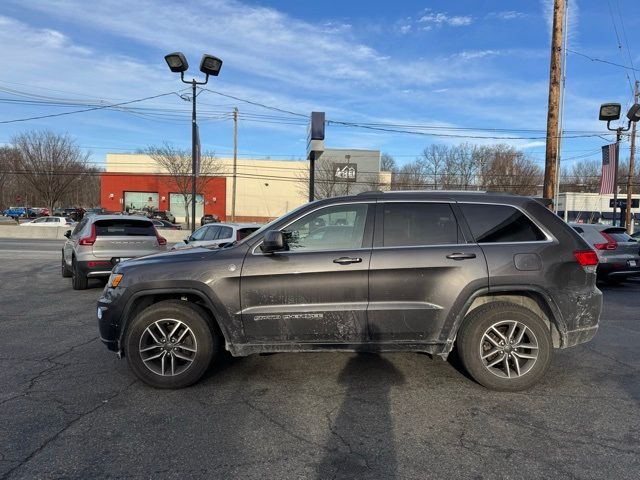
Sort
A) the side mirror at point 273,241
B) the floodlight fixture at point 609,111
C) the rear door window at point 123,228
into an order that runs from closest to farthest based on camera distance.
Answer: the side mirror at point 273,241, the rear door window at point 123,228, the floodlight fixture at point 609,111

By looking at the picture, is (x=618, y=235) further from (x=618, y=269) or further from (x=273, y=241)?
(x=273, y=241)

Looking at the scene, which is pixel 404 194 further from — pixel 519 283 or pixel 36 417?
pixel 36 417

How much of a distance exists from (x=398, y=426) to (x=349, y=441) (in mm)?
474

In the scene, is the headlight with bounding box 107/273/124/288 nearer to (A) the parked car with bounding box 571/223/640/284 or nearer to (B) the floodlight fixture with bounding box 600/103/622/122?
(A) the parked car with bounding box 571/223/640/284

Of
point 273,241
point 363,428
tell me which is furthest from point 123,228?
point 363,428

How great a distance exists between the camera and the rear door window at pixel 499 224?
450 centimetres

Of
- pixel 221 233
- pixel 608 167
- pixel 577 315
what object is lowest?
pixel 577 315

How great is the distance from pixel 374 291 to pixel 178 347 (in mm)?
1884

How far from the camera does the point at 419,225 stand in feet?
14.8

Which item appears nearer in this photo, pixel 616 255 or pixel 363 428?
pixel 363 428

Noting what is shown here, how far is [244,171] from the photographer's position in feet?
222

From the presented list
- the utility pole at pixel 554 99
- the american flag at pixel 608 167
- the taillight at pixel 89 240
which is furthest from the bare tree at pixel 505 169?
the taillight at pixel 89 240

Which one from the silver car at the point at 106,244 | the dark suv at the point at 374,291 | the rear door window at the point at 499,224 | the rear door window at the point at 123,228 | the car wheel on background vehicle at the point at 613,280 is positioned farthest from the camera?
the car wheel on background vehicle at the point at 613,280

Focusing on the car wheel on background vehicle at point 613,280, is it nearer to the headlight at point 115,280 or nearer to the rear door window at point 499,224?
the rear door window at point 499,224
